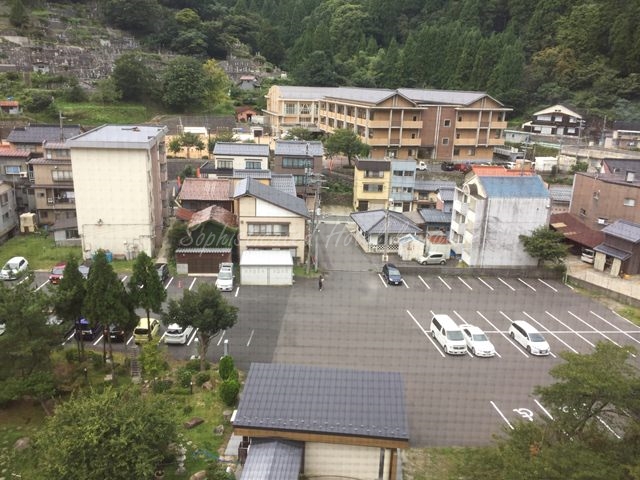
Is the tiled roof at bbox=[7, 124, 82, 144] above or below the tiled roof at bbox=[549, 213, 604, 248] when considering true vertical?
above

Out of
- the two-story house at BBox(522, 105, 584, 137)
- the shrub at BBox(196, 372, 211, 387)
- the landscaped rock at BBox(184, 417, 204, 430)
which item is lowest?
the landscaped rock at BBox(184, 417, 204, 430)

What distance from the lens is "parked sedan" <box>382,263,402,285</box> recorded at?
16.3 feet

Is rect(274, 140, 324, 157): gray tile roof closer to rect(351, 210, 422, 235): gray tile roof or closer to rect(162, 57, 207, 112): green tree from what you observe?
rect(351, 210, 422, 235): gray tile roof

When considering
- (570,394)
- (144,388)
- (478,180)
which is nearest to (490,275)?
(478,180)

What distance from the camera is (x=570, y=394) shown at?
6.61 feet

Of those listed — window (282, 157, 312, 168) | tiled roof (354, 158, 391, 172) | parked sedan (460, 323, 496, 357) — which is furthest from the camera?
window (282, 157, 312, 168)

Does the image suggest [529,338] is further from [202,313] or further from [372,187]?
[372,187]

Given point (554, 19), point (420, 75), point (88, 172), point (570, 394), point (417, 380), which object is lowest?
point (417, 380)

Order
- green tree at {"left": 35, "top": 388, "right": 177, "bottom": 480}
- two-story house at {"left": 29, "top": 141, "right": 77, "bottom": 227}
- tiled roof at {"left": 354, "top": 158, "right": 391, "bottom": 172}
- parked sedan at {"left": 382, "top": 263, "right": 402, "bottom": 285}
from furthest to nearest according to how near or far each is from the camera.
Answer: tiled roof at {"left": 354, "top": 158, "right": 391, "bottom": 172} < two-story house at {"left": 29, "top": 141, "right": 77, "bottom": 227} < parked sedan at {"left": 382, "top": 263, "right": 402, "bottom": 285} < green tree at {"left": 35, "top": 388, "right": 177, "bottom": 480}

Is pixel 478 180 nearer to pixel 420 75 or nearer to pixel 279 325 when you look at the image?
pixel 279 325

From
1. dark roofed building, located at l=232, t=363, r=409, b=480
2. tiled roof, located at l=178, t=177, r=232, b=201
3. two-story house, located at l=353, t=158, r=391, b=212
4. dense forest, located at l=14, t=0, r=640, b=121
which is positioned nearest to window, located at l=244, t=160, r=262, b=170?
tiled roof, located at l=178, t=177, r=232, b=201

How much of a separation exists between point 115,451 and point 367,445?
3.36 feet

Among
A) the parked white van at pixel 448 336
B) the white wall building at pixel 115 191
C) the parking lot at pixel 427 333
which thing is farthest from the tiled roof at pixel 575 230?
the white wall building at pixel 115 191

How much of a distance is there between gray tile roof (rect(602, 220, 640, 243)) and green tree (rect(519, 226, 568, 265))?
0.63 m
